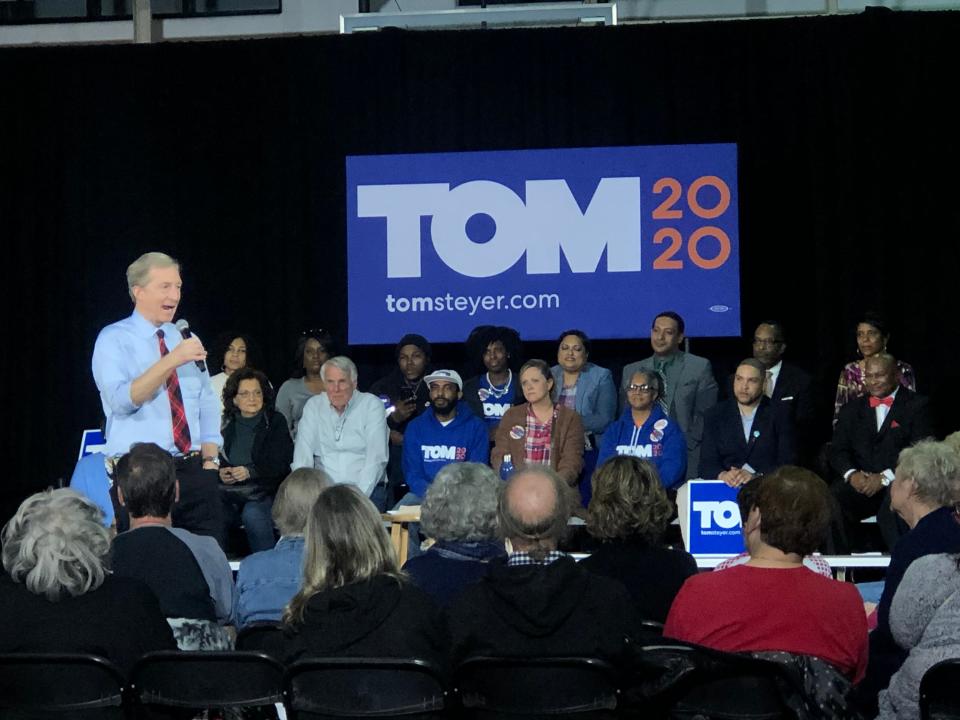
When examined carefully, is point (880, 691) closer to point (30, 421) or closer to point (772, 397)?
A: point (772, 397)

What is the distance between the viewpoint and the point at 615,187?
821 centimetres

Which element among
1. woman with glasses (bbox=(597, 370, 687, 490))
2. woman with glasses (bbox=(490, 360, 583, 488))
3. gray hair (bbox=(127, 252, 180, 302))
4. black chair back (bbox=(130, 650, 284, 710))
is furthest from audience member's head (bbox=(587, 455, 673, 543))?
woman with glasses (bbox=(490, 360, 583, 488))

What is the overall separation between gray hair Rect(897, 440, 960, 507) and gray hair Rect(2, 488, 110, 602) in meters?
2.24

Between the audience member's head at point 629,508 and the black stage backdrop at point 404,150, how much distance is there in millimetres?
4481

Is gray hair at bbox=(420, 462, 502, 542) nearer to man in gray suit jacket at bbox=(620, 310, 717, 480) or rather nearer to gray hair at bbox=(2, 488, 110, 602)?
gray hair at bbox=(2, 488, 110, 602)

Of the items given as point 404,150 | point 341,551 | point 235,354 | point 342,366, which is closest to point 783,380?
point 342,366

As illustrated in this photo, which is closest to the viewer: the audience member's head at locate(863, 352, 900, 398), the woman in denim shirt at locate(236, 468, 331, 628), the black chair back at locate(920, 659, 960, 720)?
the black chair back at locate(920, 659, 960, 720)

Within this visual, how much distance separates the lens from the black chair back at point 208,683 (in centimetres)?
285

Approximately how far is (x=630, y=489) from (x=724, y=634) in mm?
747

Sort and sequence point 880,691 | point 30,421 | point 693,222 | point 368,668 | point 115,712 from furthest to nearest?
point 30,421 → point 693,222 → point 880,691 → point 115,712 → point 368,668

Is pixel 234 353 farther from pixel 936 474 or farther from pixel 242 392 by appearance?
pixel 936 474

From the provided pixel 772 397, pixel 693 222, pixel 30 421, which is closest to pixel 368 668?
pixel 772 397

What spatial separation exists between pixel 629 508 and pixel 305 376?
4675 millimetres

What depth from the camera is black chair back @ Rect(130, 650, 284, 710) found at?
285cm
